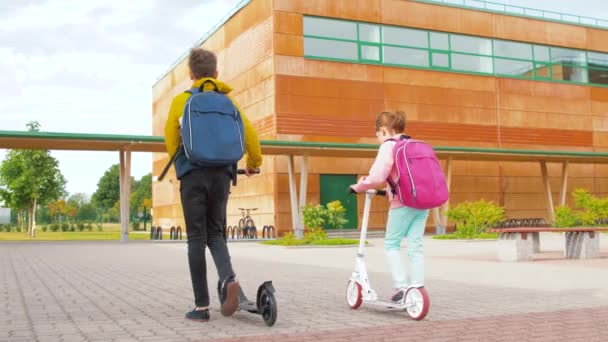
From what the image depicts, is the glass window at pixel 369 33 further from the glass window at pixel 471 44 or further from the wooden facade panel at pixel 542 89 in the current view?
the wooden facade panel at pixel 542 89

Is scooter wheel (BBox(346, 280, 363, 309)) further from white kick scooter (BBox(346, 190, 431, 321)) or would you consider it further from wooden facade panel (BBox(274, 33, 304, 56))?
wooden facade panel (BBox(274, 33, 304, 56))

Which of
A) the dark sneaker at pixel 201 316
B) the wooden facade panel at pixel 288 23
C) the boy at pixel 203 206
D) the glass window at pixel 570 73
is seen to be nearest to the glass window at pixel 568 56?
the glass window at pixel 570 73

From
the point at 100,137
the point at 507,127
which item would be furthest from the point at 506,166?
the point at 100,137

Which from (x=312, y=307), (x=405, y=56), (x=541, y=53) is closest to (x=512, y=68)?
(x=541, y=53)

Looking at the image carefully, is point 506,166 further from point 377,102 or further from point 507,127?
point 377,102

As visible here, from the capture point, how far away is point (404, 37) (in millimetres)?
33000

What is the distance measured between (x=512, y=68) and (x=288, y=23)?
1315 cm

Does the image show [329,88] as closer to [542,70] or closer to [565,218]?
[565,218]

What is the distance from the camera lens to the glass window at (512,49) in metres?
35.7

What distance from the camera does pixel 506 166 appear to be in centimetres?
3534

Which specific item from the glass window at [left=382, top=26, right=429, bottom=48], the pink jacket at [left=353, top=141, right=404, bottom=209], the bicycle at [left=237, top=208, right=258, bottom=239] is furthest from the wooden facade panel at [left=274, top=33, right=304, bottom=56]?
the pink jacket at [left=353, top=141, right=404, bottom=209]

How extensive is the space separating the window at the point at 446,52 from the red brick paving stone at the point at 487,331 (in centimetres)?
2602

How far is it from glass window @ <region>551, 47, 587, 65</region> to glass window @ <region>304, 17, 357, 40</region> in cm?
1277

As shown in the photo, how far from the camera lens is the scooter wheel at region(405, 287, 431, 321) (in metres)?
5.32
